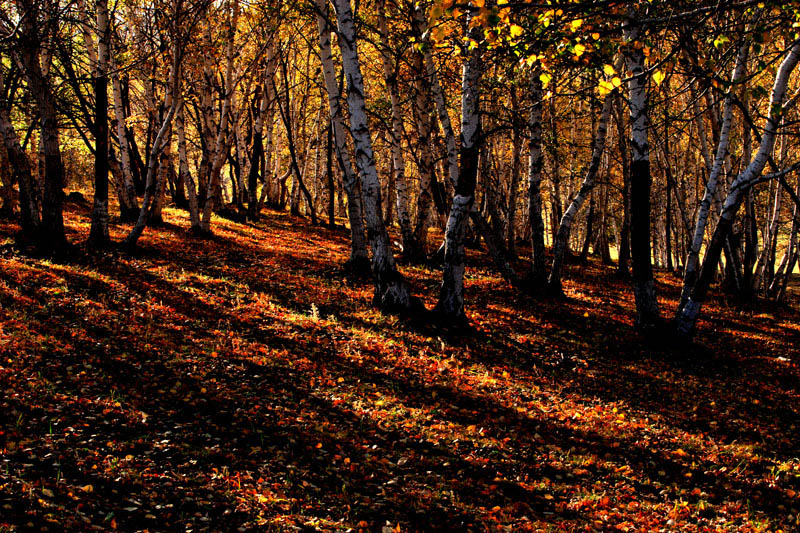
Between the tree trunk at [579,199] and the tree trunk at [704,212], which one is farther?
the tree trunk at [579,199]

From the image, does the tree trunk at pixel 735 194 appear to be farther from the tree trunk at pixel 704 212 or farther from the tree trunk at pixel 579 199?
the tree trunk at pixel 579 199

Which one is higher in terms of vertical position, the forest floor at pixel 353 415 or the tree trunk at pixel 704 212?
the tree trunk at pixel 704 212

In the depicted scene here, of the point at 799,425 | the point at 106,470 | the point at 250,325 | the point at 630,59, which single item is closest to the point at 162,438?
the point at 106,470

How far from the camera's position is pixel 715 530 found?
→ 16.5 feet

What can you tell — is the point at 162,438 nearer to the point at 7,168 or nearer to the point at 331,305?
the point at 331,305

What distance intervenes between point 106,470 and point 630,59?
10.2 m

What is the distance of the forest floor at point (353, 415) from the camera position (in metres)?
4.88

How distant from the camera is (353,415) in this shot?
6727 mm

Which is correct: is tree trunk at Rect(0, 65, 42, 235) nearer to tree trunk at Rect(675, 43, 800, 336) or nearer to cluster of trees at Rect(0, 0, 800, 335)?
cluster of trees at Rect(0, 0, 800, 335)

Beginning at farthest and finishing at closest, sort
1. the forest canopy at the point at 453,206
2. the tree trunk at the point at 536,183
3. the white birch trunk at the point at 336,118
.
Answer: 1. the tree trunk at the point at 536,183
2. the white birch trunk at the point at 336,118
3. the forest canopy at the point at 453,206

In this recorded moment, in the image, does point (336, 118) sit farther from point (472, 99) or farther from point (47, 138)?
point (47, 138)

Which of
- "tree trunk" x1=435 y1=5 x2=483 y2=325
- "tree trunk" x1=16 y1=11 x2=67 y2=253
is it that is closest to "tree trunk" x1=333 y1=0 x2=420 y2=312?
"tree trunk" x1=435 y1=5 x2=483 y2=325

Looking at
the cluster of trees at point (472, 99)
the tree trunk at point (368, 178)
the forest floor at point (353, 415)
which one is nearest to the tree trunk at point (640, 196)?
the cluster of trees at point (472, 99)

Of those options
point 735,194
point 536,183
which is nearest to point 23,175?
point 536,183
